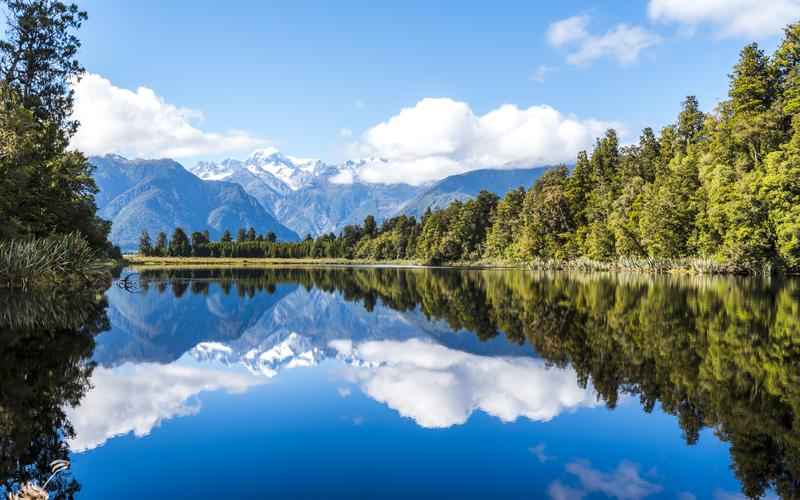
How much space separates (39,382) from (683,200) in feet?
229

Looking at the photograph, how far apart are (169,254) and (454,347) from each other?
526 ft

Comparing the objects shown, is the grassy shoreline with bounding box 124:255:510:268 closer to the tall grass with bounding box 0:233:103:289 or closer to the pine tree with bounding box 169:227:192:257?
the pine tree with bounding box 169:227:192:257

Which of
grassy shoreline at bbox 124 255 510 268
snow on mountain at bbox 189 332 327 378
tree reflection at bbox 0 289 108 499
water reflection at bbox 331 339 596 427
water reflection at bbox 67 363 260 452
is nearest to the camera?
tree reflection at bbox 0 289 108 499

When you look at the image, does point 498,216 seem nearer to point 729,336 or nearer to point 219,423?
point 729,336

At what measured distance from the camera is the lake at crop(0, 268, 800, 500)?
7.69 metres

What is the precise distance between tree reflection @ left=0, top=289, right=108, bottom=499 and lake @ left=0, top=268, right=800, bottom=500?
0.18ft

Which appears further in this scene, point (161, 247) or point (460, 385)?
point (161, 247)

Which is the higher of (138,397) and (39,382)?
(39,382)

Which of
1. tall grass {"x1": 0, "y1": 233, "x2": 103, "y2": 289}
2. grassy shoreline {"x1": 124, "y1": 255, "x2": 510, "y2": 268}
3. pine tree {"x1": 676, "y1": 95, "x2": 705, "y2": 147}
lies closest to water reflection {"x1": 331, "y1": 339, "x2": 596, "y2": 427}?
tall grass {"x1": 0, "y1": 233, "x2": 103, "y2": 289}

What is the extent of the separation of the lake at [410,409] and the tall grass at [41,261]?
31.2 feet

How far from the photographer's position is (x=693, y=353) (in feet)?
51.9

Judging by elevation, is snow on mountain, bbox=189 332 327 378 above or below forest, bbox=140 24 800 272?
below

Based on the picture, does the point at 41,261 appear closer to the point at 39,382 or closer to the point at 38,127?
the point at 38,127

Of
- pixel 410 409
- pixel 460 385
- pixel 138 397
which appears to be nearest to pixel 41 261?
pixel 138 397
